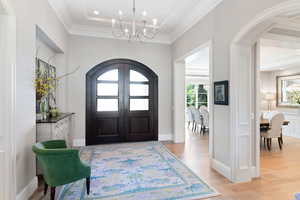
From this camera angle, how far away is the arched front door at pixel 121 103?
500cm

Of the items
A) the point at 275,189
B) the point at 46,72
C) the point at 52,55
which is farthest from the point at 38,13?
the point at 275,189

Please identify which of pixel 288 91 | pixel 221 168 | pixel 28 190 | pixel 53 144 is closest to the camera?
pixel 28 190

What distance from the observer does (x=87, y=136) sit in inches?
195

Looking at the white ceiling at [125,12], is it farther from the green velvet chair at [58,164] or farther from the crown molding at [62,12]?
the green velvet chair at [58,164]

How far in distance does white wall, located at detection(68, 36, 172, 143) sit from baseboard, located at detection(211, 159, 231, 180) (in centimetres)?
244

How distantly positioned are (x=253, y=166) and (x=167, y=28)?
4161mm

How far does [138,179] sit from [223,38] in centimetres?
296

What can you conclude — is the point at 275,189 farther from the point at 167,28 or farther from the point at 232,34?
the point at 167,28

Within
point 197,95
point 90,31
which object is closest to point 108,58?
point 90,31

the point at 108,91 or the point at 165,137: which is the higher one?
the point at 108,91

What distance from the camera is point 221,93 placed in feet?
9.81

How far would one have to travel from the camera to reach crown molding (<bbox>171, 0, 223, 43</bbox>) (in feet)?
10.8

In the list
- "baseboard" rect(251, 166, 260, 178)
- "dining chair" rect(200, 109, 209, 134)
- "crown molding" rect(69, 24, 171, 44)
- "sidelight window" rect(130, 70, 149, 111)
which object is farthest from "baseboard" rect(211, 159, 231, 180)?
"crown molding" rect(69, 24, 171, 44)

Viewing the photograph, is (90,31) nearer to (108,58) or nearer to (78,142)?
(108,58)
